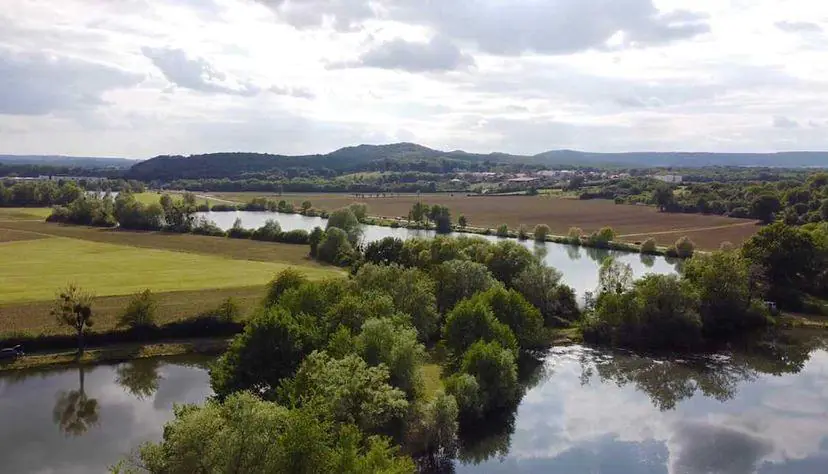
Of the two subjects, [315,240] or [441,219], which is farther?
[441,219]

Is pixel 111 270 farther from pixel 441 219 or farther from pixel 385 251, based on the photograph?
pixel 441 219

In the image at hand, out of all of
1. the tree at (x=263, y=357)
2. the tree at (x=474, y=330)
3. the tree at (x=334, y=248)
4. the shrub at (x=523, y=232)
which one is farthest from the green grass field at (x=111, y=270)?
Answer: the shrub at (x=523, y=232)

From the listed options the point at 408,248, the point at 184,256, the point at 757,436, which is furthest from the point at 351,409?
the point at 184,256

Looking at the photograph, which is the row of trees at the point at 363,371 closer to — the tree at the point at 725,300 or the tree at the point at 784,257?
the tree at the point at 725,300

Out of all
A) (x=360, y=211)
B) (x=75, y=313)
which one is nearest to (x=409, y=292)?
(x=75, y=313)

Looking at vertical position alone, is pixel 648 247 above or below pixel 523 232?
below
